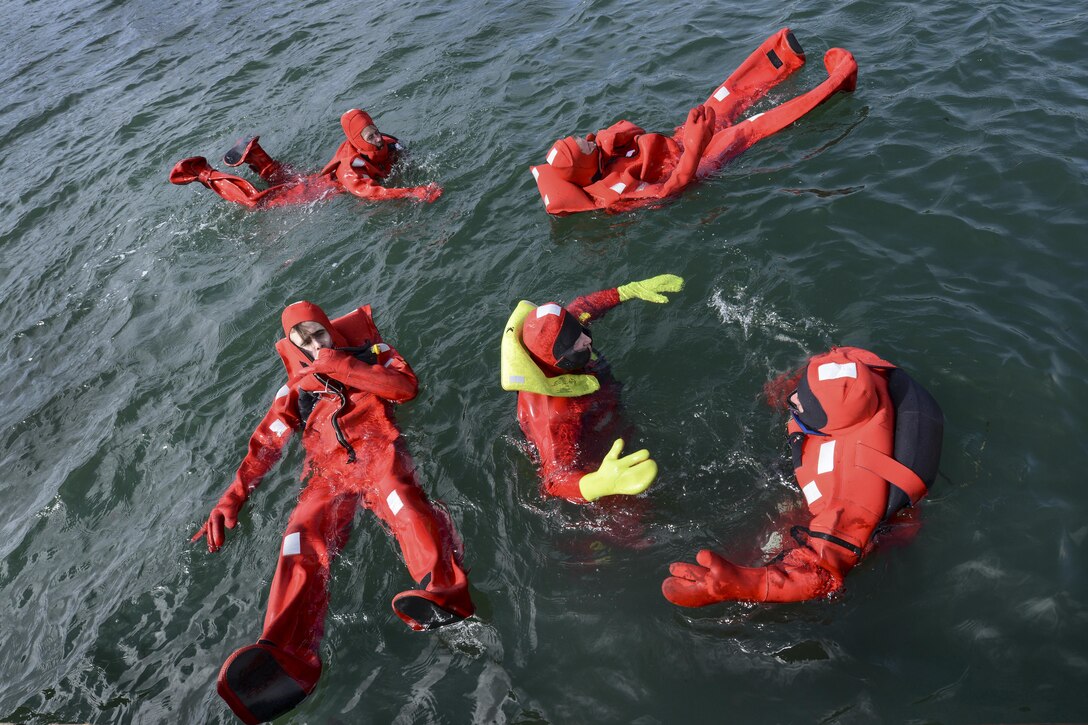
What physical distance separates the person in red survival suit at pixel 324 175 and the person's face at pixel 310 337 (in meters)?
3.57

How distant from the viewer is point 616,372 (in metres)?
6.41

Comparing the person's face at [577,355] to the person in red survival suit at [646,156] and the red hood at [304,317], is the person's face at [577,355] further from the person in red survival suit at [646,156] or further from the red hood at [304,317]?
the person in red survival suit at [646,156]

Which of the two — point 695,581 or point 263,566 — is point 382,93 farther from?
point 695,581

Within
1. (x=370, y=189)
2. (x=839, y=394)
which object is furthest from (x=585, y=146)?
(x=839, y=394)

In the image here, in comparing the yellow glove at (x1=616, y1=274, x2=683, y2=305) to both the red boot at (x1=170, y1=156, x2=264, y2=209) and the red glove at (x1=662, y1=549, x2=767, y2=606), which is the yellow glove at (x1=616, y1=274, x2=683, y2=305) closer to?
the red glove at (x1=662, y1=549, x2=767, y2=606)

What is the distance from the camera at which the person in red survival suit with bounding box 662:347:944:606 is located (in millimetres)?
4242

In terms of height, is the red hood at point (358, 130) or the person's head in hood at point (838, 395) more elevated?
the red hood at point (358, 130)

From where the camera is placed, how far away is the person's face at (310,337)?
6.25 meters

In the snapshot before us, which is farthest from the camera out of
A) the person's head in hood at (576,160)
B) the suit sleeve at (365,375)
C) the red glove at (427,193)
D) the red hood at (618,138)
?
the red glove at (427,193)

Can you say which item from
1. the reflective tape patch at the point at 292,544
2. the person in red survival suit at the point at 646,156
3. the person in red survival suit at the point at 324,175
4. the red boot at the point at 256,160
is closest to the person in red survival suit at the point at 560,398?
the reflective tape patch at the point at 292,544

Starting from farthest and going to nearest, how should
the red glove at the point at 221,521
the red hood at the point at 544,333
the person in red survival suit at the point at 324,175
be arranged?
the person in red survival suit at the point at 324,175 → the red glove at the point at 221,521 → the red hood at the point at 544,333

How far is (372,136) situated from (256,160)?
206cm

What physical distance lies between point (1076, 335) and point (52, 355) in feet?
35.5

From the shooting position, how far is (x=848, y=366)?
4.56 meters
